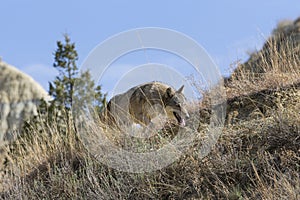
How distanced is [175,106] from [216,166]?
2.13 metres

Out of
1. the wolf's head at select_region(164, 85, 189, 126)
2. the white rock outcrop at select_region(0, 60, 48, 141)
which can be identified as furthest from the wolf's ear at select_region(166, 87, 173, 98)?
the white rock outcrop at select_region(0, 60, 48, 141)

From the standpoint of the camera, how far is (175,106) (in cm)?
952

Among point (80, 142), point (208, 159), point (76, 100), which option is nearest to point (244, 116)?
point (208, 159)

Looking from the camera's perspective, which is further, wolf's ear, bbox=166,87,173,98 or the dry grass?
wolf's ear, bbox=166,87,173,98

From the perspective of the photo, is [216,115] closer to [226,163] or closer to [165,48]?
[165,48]

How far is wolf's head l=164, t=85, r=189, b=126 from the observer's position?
9.50 m

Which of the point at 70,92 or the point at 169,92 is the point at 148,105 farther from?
the point at 70,92

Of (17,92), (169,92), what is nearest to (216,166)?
(169,92)

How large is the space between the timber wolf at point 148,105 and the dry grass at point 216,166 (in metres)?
0.38

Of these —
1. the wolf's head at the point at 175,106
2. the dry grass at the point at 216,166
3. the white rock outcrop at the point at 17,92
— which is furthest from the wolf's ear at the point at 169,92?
the white rock outcrop at the point at 17,92

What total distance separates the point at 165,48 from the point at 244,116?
5.56ft

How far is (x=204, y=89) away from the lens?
10.3 metres

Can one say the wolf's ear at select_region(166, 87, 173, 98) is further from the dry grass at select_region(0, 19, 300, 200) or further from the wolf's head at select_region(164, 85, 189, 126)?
the dry grass at select_region(0, 19, 300, 200)

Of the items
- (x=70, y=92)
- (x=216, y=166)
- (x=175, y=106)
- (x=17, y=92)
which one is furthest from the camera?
(x=17, y=92)
